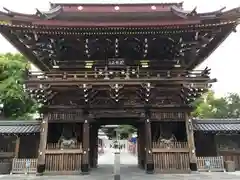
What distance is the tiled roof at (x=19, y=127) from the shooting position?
16984 mm

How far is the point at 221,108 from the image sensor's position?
46.1 meters

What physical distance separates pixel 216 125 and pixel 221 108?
30.9 meters

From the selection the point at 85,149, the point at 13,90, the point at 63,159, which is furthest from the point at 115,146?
the point at 13,90

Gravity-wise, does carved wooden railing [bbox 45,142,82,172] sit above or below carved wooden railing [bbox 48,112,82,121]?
below

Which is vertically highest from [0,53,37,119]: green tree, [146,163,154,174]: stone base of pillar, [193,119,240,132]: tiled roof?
[0,53,37,119]: green tree

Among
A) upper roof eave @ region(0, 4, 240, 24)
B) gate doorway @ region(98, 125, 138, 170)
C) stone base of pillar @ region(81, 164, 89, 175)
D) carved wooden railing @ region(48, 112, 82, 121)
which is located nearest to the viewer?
upper roof eave @ region(0, 4, 240, 24)

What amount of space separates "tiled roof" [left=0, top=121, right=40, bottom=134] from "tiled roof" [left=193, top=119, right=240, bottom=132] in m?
11.6

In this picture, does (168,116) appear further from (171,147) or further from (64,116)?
(64,116)

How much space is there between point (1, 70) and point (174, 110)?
26.4m

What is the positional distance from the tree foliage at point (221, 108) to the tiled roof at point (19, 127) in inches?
1332

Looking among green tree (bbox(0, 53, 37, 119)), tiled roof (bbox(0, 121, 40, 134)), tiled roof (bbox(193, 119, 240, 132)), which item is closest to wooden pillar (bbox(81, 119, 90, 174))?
tiled roof (bbox(0, 121, 40, 134))

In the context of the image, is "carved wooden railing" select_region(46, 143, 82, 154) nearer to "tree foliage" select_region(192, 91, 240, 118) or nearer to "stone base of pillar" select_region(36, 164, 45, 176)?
"stone base of pillar" select_region(36, 164, 45, 176)

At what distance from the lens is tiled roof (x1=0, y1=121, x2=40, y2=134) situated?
16984mm

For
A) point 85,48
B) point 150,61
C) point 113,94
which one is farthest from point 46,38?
point 150,61
